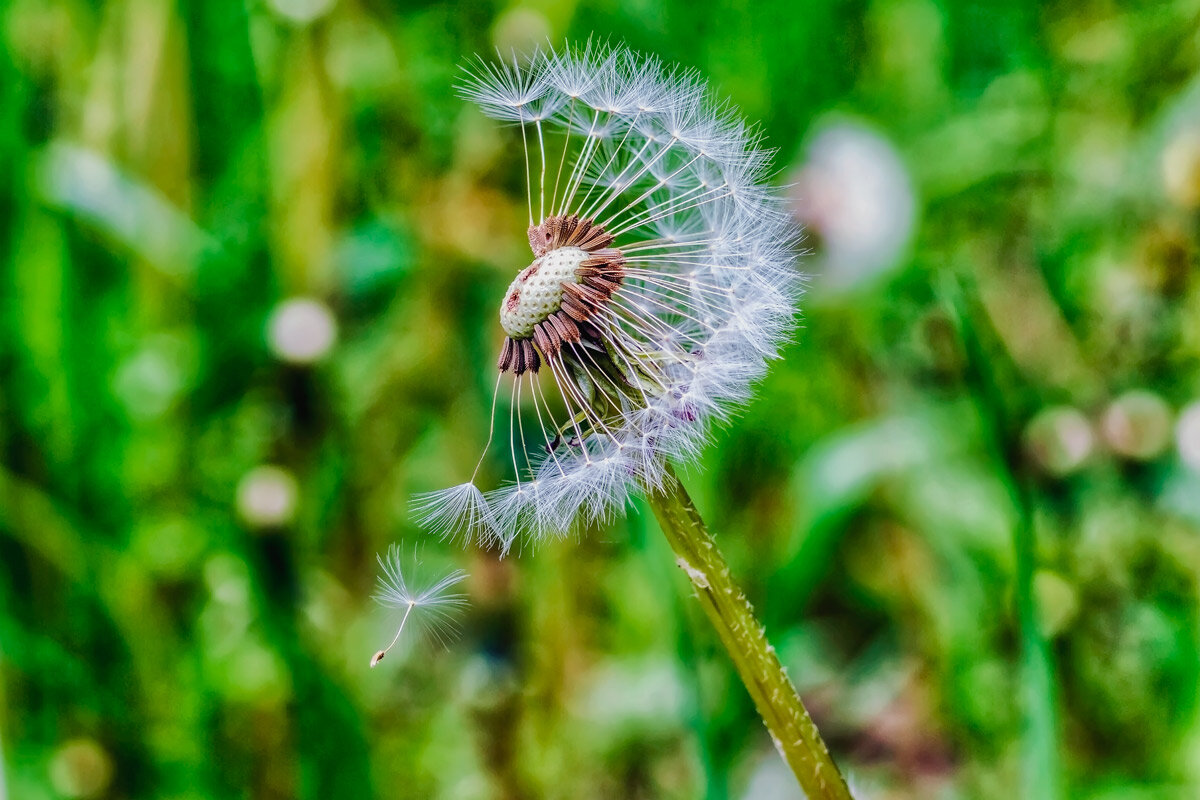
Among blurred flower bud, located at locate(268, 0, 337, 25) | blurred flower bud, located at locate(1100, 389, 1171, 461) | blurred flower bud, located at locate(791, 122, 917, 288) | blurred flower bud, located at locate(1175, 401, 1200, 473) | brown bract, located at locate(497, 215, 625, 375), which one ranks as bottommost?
brown bract, located at locate(497, 215, 625, 375)

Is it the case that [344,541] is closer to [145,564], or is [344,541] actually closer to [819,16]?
[145,564]

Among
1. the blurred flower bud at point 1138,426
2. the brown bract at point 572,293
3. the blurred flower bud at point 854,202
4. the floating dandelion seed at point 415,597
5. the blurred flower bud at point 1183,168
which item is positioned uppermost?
the blurred flower bud at point 854,202

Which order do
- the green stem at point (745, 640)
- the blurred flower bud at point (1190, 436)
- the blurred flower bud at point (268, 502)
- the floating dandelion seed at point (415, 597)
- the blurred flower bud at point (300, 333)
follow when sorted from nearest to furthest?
the green stem at point (745, 640)
the floating dandelion seed at point (415, 597)
the blurred flower bud at point (268, 502)
the blurred flower bud at point (1190, 436)
the blurred flower bud at point (300, 333)

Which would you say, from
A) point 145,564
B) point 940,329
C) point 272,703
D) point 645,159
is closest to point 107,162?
point 145,564

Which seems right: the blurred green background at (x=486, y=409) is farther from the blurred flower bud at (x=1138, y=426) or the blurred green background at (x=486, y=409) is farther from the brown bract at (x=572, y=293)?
the brown bract at (x=572, y=293)

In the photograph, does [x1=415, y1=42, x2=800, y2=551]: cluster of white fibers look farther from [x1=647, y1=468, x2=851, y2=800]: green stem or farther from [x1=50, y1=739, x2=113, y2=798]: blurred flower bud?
[x1=50, y1=739, x2=113, y2=798]: blurred flower bud

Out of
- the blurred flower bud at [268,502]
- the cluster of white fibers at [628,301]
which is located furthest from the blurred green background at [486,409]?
the cluster of white fibers at [628,301]

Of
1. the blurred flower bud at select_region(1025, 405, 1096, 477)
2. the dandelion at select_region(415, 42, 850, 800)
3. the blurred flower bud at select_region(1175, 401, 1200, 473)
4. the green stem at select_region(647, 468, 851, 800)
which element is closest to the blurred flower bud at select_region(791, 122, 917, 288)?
the blurred flower bud at select_region(1025, 405, 1096, 477)

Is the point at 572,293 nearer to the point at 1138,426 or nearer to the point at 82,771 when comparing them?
the point at 1138,426
